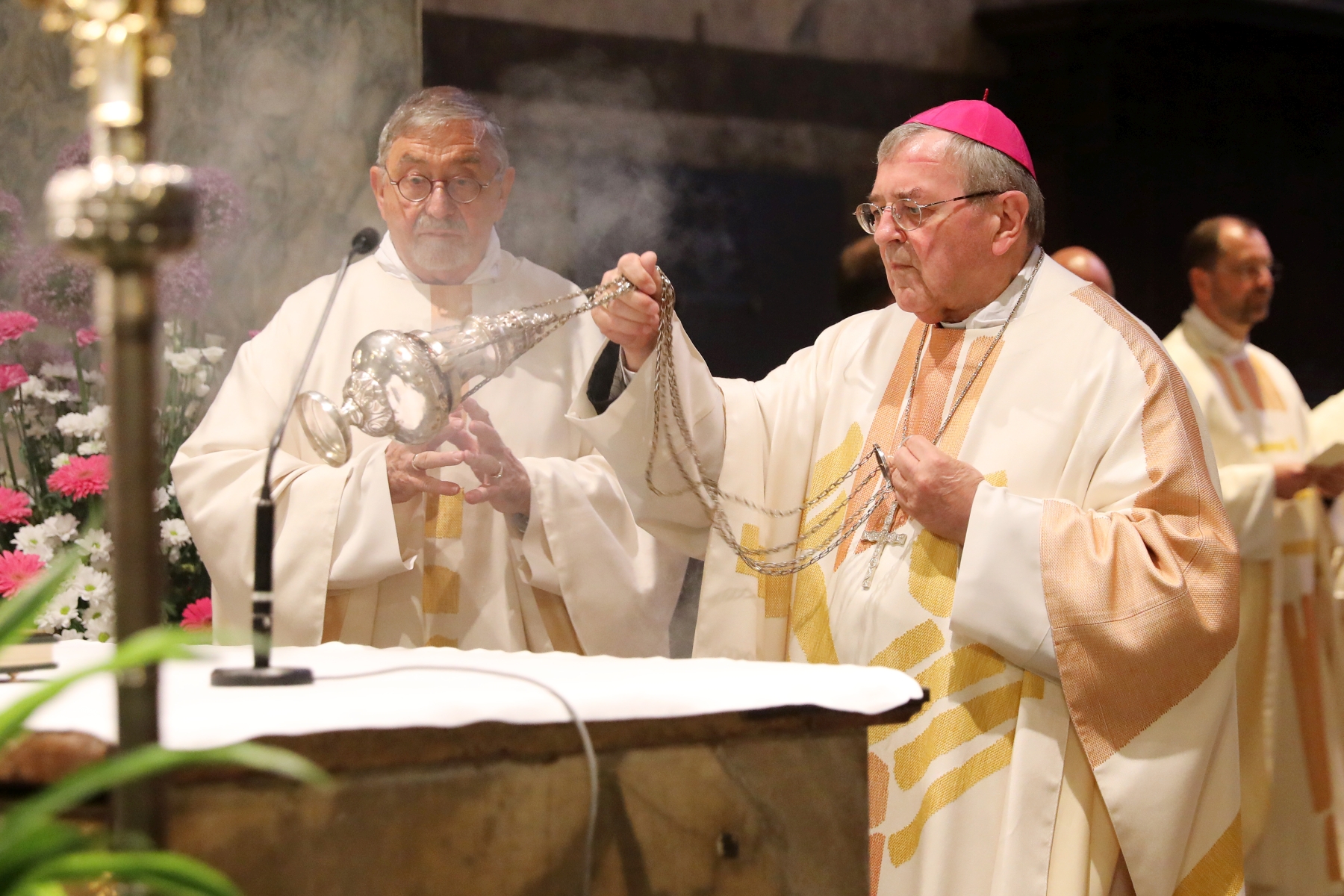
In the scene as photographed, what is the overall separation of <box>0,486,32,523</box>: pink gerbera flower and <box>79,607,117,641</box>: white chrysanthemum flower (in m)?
0.28

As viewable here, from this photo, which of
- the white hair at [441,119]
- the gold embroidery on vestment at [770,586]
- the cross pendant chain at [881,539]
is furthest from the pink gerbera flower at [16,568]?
the cross pendant chain at [881,539]

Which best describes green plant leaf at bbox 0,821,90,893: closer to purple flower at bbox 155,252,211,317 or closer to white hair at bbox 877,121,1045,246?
white hair at bbox 877,121,1045,246

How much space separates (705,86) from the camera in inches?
204

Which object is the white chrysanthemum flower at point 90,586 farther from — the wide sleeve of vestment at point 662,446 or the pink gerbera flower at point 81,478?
the wide sleeve of vestment at point 662,446

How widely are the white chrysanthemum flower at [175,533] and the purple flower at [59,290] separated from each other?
69cm

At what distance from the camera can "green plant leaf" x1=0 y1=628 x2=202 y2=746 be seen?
1166mm

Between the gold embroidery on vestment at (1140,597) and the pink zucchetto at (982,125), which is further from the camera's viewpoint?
the pink zucchetto at (982,125)

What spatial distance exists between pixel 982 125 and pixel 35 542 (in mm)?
2474

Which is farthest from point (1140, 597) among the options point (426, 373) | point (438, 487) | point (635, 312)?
point (438, 487)

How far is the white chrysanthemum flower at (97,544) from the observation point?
366 cm

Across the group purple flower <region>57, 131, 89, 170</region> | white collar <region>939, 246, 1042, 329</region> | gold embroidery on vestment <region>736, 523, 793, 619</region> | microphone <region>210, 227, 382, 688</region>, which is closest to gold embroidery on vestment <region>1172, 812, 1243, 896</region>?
gold embroidery on vestment <region>736, 523, 793, 619</region>

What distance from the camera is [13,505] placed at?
361cm

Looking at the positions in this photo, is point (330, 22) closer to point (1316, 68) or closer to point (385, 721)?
point (385, 721)

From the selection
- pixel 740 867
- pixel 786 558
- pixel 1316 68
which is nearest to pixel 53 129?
pixel 786 558
